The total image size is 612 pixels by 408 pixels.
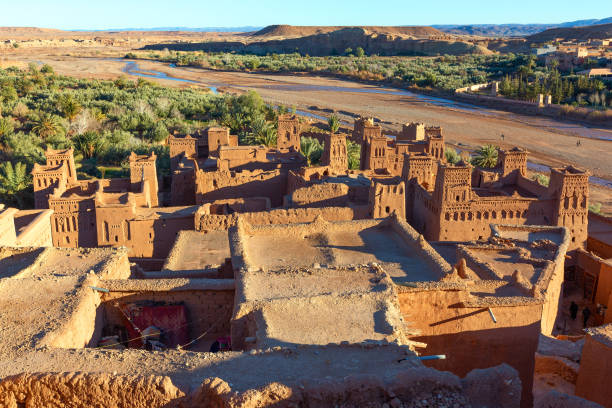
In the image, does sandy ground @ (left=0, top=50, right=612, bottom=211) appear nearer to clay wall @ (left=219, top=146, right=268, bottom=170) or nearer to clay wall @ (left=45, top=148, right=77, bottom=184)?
clay wall @ (left=219, top=146, right=268, bottom=170)

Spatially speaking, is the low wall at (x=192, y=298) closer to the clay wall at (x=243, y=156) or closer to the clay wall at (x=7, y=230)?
the clay wall at (x=7, y=230)

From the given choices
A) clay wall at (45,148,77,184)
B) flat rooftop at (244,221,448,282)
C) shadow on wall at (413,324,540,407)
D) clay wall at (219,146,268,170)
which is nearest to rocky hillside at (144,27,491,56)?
Answer: clay wall at (219,146,268,170)

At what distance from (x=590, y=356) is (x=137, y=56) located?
122604 mm

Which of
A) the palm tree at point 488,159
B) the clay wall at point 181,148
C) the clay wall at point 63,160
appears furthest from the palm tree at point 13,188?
the palm tree at point 488,159

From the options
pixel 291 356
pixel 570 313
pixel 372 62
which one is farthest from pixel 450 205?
pixel 372 62

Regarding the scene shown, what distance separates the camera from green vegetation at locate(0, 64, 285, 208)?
96.1 feet

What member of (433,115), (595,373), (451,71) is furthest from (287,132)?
(451,71)

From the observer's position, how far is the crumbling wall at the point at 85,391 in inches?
227

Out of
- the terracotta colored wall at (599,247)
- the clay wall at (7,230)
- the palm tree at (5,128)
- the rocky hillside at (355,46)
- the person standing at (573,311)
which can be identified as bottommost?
the person standing at (573,311)

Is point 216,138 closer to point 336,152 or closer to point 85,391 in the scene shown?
point 336,152

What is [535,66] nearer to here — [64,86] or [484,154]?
[484,154]

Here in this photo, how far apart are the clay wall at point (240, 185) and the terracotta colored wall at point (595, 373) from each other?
1355 centimetres

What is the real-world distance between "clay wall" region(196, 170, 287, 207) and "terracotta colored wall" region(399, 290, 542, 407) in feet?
39.6

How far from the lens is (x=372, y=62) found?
10406 cm
